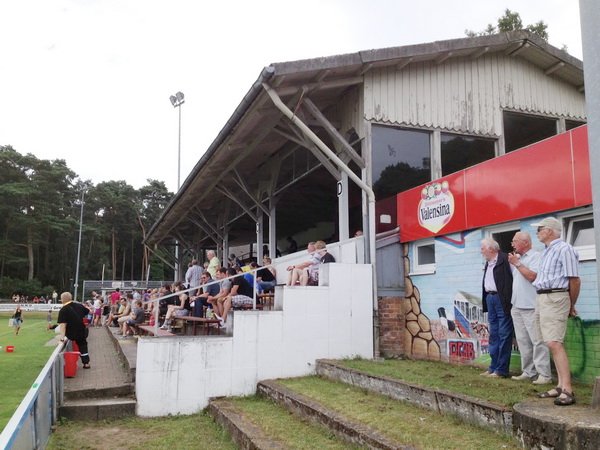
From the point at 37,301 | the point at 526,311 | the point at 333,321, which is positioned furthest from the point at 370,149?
the point at 37,301

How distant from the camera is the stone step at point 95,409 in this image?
6742 millimetres

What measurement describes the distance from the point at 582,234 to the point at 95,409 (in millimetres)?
6589

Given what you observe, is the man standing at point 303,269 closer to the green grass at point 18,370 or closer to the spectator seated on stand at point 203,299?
the spectator seated on stand at point 203,299

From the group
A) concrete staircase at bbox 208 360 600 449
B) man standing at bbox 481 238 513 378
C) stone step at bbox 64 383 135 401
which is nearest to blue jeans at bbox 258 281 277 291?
concrete staircase at bbox 208 360 600 449

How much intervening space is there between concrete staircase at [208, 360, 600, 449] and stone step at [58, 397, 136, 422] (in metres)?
1.16

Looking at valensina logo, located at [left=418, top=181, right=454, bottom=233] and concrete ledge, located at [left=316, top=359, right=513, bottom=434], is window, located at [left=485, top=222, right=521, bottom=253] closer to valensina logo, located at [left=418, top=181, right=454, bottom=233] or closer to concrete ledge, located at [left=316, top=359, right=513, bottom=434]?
valensina logo, located at [left=418, top=181, right=454, bottom=233]

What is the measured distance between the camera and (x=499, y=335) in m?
6.00

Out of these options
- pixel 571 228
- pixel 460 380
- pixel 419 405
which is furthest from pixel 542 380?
pixel 571 228

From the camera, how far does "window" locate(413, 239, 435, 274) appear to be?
8320 mm

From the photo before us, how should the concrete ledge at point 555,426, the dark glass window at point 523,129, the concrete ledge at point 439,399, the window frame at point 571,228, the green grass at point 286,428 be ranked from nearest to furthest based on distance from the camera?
the concrete ledge at point 555,426
the concrete ledge at point 439,399
the green grass at point 286,428
the window frame at point 571,228
the dark glass window at point 523,129

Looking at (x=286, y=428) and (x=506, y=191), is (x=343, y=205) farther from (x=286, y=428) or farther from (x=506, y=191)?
(x=286, y=428)

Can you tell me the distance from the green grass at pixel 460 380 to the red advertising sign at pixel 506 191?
79.5 inches

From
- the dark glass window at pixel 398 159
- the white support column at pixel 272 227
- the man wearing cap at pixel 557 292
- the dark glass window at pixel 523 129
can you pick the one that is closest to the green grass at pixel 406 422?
the man wearing cap at pixel 557 292

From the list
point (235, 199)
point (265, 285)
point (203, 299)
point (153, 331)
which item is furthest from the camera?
point (235, 199)
